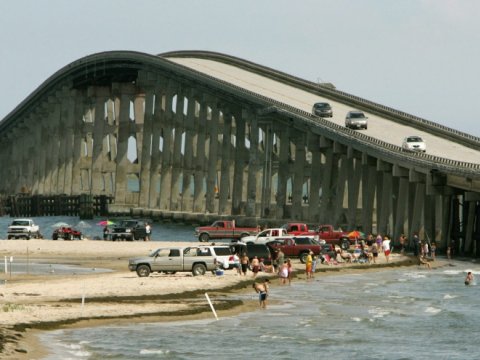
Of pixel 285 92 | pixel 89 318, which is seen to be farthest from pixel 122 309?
pixel 285 92

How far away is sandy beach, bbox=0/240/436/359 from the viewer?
48.4 m

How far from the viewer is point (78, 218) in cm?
17012

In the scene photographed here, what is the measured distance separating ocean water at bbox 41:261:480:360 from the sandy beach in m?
1.04

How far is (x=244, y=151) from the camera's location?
5586 inches

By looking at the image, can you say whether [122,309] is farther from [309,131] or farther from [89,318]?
[309,131]

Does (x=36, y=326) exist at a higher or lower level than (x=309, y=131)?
lower

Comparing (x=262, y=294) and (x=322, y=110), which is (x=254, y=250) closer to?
(x=262, y=294)

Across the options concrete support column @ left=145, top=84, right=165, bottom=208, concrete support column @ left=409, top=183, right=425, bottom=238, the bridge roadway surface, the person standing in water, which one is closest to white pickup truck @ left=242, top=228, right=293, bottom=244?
concrete support column @ left=409, top=183, right=425, bottom=238

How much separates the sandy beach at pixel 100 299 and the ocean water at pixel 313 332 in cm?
104

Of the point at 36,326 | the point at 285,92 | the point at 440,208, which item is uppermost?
the point at 285,92

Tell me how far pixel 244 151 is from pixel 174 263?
74.2 metres

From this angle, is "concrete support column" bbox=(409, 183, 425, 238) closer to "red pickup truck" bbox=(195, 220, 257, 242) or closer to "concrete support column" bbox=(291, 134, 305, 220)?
"red pickup truck" bbox=(195, 220, 257, 242)

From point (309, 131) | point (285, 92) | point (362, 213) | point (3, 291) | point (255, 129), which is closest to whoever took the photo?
point (3, 291)

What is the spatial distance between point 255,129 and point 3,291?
7711 centimetres
